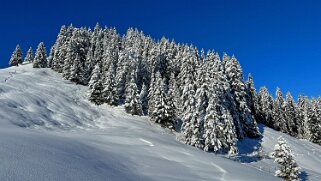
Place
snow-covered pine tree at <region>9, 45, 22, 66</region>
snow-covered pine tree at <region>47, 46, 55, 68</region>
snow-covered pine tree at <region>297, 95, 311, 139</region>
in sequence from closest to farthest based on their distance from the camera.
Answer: snow-covered pine tree at <region>297, 95, 311, 139</region>
snow-covered pine tree at <region>47, 46, 55, 68</region>
snow-covered pine tree at <region>9, 45, 22, 66</region>

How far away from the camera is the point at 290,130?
85375 mm

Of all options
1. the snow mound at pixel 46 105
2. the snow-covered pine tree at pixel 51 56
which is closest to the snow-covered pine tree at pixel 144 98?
the snow mound at pixel 46 105

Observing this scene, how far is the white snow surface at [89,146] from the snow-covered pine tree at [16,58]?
20925mm

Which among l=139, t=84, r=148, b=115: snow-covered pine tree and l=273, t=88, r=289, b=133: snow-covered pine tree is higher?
l=273, t=88, r=289, b=133: snow-covered pine tree

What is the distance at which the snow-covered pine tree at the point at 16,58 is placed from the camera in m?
97.7

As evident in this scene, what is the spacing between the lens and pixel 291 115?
87438 millimetres

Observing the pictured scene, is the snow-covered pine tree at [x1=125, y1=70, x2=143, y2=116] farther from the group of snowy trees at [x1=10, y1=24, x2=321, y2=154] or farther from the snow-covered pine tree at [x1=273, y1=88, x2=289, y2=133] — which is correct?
the snow-covered pine tree at [x1=273, y1=88, x2=289, y2=133]

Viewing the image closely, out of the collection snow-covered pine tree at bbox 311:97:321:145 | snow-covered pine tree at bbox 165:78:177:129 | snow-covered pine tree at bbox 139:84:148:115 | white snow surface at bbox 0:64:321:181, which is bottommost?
white snow surface at bbox 0:64:321:181

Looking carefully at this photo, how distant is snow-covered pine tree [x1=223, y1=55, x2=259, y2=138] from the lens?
57.0m

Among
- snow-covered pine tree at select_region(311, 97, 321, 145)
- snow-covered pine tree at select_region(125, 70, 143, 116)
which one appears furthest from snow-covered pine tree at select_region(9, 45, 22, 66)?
snow-covered pine tree at select_region(311, 97, 321, 145)

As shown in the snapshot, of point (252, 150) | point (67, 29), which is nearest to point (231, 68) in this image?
point (252, 150)

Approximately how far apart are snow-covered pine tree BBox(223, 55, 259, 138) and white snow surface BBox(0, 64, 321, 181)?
264 centimetres

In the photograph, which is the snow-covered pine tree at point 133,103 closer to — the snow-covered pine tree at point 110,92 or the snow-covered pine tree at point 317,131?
the snow-covered pine tree at point 110,92

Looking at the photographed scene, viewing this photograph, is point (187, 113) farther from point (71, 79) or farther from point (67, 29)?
point (67, 29)
